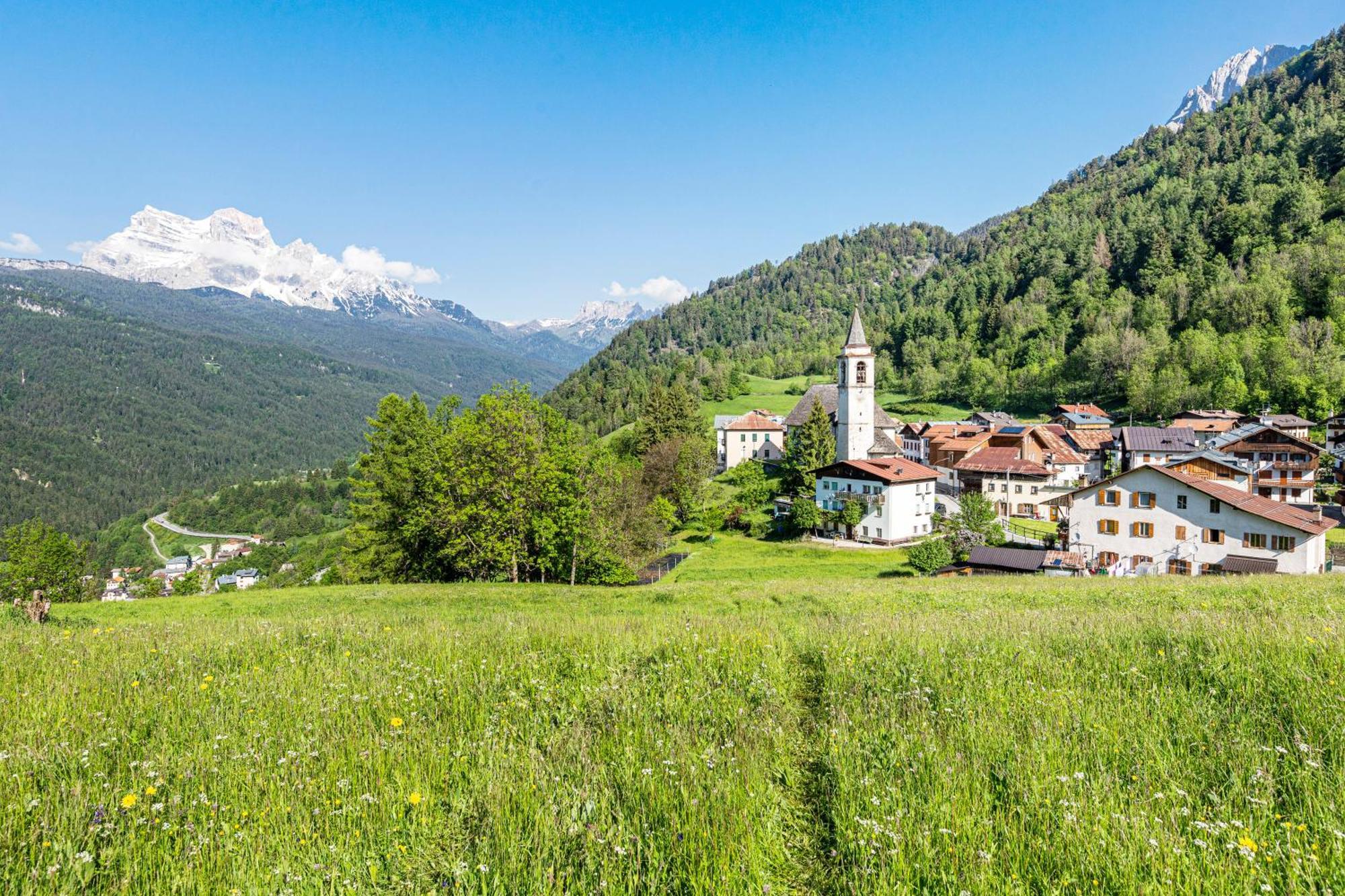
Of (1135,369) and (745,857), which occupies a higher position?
(1135,369)

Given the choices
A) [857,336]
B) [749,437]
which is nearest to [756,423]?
[749,437]

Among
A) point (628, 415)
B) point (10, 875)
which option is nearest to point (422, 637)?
point (10, 875)

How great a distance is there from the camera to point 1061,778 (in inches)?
157

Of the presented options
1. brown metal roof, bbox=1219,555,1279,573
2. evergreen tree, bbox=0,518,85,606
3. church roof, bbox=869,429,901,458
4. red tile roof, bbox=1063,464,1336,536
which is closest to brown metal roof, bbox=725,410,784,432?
church roof, bbox=869,429,901,458

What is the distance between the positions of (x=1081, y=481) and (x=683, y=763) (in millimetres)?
91432

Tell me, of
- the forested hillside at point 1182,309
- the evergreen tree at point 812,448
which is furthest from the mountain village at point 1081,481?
the forested hillside at point 1182,309

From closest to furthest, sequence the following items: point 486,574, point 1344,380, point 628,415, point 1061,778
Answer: point 1061,778 < point 486,574 < point 1344,380 < point 628,415

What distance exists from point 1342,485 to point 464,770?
101182 millimetres

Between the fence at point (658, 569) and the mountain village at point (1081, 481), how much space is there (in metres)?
17.0

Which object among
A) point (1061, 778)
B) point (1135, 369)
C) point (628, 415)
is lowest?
point (1061, 778)

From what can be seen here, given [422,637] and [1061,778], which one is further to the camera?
[422,637]

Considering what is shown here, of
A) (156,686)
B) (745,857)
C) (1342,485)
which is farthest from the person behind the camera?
(1342,485)

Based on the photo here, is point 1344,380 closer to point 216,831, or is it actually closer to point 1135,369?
point 1135,369

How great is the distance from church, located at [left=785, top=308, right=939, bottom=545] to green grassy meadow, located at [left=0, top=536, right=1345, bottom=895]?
52.8 metres
